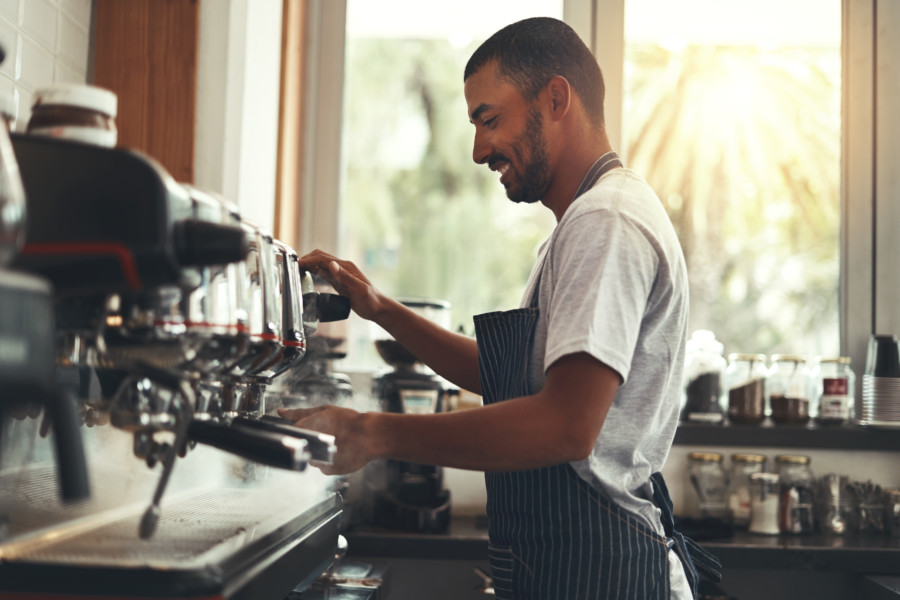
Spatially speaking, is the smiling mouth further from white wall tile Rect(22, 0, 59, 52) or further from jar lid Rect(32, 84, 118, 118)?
white wall tile Rect(22, 0, 59, 52)

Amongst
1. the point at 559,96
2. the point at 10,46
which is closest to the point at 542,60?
the point at 559,96

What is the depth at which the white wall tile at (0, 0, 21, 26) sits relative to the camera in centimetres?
122

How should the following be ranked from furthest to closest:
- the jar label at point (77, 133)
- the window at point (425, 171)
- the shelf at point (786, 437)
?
the window at point (425, 171), the shelf at point (786, 437), the jar label at point (77, 133)

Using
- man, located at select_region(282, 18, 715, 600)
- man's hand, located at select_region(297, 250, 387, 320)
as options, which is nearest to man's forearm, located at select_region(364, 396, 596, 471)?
man, located at select_region(282, 18, 715, 600)

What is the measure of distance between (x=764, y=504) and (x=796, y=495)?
0.08 meters

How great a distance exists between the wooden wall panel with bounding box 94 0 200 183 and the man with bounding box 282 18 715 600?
474mm

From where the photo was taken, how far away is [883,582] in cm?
174

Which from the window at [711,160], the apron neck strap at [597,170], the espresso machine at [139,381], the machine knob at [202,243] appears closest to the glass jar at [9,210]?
the espresso machine at [139,381]

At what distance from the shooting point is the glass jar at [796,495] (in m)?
1.96

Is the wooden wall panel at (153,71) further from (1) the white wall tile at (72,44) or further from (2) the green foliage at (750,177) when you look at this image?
(2) the green foliage at (750,177)

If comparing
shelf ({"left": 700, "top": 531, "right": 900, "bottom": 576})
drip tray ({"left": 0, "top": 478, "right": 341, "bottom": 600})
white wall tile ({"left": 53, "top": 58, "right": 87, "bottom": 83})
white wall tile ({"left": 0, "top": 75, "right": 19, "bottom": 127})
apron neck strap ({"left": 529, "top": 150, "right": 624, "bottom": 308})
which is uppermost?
white wall tile ({"left": 53, "top": 58, "right": 87, "bottom": 83})

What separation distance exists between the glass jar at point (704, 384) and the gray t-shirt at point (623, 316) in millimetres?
1117

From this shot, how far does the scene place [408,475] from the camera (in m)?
1.88

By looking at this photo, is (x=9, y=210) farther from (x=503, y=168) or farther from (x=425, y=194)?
(x=425, y=194)
